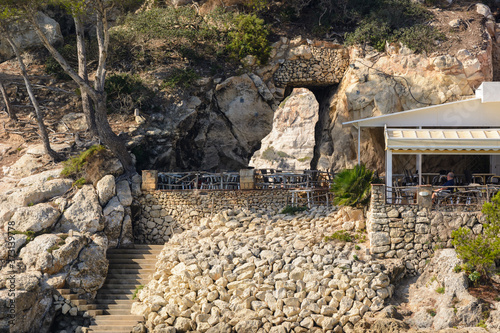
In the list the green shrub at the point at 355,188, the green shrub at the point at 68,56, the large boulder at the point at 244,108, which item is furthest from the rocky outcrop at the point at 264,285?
the green shrub at the point at 68,56

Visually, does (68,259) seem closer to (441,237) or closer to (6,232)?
(6,232)

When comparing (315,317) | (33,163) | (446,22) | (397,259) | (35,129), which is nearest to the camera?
(315,317)

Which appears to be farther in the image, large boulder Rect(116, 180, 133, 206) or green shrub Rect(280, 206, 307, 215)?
large boulder Rect(116, 180, 133, 206)

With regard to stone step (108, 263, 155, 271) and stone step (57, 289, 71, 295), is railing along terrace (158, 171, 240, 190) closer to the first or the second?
stone step (108, 263, 155, 271)

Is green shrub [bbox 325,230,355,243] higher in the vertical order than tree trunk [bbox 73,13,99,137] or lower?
lower

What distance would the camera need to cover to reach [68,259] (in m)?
18.4

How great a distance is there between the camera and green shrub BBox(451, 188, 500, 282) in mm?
17047

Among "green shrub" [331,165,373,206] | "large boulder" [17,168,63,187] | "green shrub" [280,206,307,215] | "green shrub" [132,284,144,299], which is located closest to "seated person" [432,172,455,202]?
"green shrub" [331,165,373,206]

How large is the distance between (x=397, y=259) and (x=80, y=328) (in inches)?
348

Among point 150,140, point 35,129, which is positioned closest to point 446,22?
point 150,140

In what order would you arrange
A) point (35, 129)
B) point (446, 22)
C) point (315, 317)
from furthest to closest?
point (446, 22), point (35, 129), point (315, 317)

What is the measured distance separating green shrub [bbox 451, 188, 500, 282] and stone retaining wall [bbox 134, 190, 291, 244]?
230 inches

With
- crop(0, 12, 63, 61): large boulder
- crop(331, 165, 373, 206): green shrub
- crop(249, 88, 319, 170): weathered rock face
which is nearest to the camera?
crop(331, 165, 373, 206): green shrub

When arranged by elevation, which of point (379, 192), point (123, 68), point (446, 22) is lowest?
point (379, 192)
